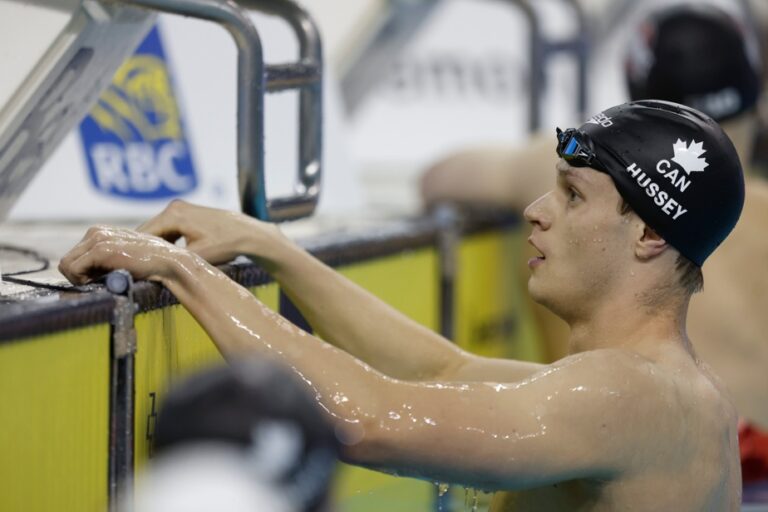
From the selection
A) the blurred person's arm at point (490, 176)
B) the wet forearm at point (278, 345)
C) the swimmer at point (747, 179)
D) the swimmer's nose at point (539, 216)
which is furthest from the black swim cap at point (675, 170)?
the blurred person's arm at point (490, 176)

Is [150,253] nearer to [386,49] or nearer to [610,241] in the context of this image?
[610,241]

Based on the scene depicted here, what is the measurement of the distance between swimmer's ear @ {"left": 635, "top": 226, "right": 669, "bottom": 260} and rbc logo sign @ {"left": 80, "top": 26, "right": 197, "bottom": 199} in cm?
171

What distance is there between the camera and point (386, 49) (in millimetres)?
5879

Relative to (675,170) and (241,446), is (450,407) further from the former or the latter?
(241,446)

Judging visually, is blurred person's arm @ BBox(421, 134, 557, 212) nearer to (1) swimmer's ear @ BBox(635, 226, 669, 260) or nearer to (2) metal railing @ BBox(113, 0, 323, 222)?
(2) metal railing @ BBox(113, 0, 323, 222)

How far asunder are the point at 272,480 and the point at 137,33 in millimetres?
1867

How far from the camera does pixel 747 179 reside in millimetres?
4070

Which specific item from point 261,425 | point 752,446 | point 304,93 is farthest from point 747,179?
point 261,425

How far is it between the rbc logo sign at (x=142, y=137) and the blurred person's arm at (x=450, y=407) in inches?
58.5

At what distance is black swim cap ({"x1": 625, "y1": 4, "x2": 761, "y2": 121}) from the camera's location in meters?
3.92

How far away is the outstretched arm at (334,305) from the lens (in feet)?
8.08

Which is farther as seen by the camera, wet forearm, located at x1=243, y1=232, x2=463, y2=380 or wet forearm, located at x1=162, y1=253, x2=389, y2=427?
wet forearm, located at x1=243, y1=232, x2=463, y2=380

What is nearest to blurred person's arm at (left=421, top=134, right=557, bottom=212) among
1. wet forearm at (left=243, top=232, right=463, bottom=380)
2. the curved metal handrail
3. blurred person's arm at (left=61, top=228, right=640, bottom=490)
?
the curved metal handrail

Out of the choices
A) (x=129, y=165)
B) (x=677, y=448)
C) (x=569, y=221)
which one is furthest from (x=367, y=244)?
(x=677, y=448)
